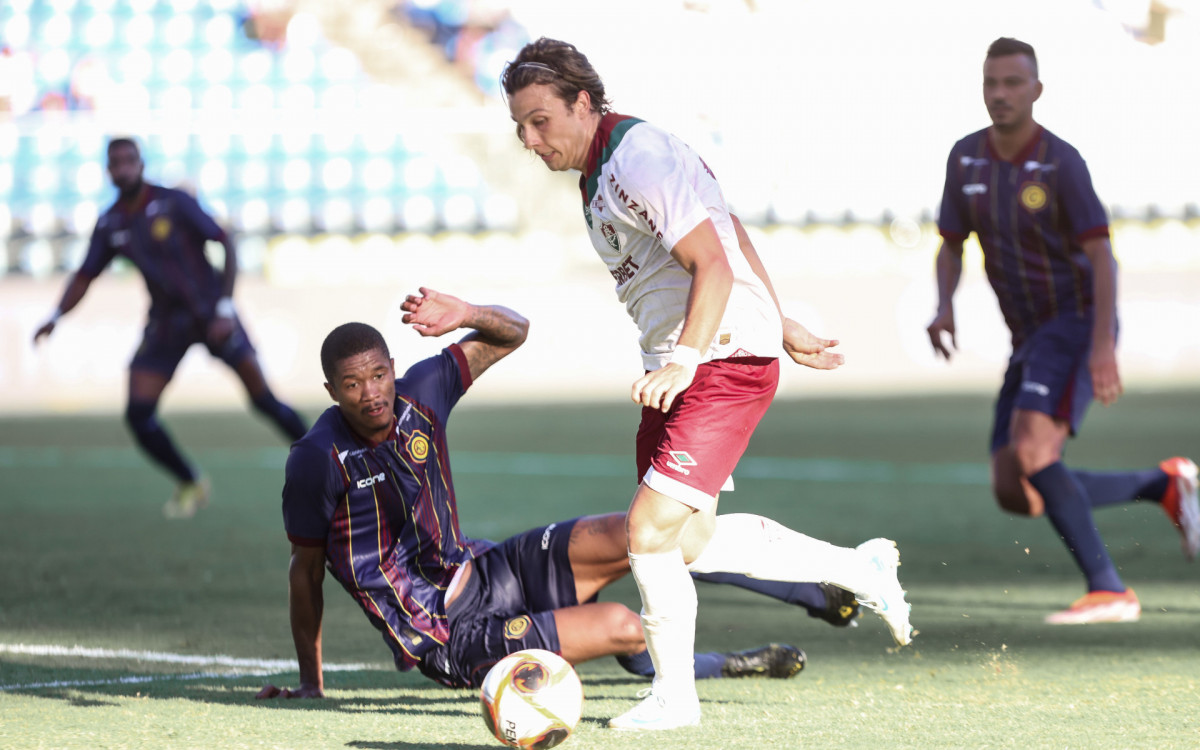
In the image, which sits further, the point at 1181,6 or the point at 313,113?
the point at 1181,6

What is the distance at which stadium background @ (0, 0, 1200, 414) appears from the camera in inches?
684

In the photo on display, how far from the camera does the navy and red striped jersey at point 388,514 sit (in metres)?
3.72

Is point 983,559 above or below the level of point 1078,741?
below

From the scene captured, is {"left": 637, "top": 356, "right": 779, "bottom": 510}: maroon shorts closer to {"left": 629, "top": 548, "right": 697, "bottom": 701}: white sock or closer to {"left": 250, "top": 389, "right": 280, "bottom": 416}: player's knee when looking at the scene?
{"left": 629, "top": 548, "right": 697, "bottom": 701}: white sock

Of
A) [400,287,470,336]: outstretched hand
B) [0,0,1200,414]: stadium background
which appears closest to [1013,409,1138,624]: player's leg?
[400,287,470,336]: outstretched hand

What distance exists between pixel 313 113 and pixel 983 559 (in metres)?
14.0

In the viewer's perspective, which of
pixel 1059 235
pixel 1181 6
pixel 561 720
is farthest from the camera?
pixel 1181 6

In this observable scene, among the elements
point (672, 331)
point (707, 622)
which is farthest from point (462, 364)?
point (707, 622)

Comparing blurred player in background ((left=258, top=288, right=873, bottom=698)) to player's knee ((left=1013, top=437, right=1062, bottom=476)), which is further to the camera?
player's knee ((left=1013, top=437, right=1062, bottom=476))

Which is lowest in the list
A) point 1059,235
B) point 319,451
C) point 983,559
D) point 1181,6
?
point 983,559

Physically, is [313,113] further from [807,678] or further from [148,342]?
[807,678]

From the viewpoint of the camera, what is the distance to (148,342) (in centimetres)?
870

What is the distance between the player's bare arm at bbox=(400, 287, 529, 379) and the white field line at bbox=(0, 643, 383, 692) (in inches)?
41.5

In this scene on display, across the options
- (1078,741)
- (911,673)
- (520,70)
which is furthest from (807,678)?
(520,70)
